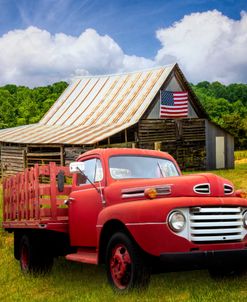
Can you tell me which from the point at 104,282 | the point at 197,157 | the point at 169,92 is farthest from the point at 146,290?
the point at 197,157

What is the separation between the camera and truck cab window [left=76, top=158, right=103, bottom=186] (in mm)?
8414

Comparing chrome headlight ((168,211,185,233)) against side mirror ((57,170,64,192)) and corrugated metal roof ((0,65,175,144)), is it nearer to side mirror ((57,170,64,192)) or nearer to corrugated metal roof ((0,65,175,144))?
side mirror ((57,170,64,192))

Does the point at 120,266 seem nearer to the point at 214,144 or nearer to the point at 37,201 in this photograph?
the point at 37,201

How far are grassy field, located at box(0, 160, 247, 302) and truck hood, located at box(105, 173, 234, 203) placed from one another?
1.15m

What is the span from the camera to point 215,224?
7172 mm

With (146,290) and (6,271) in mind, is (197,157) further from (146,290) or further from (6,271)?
(146,290)

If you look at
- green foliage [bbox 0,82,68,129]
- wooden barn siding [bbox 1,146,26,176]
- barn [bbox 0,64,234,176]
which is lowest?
wooden barn siding [bbox 1,146,26,176]

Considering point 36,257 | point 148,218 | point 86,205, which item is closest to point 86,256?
point 86,205

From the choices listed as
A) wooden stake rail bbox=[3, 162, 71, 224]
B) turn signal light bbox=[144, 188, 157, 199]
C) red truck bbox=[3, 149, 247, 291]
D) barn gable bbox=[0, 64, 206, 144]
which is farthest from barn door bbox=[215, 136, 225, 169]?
turn signal light bbox=[144, 188, 157, 199]

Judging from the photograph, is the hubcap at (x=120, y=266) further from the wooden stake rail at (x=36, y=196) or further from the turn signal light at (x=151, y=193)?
the wooden stake rail at (x=36, y=196)

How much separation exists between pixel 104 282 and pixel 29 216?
5.63 ft

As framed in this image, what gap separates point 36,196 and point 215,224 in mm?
3153

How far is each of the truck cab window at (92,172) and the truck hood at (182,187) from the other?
713mm

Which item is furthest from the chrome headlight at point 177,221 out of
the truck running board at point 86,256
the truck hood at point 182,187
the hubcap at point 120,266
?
the truck running board at point 86,256
